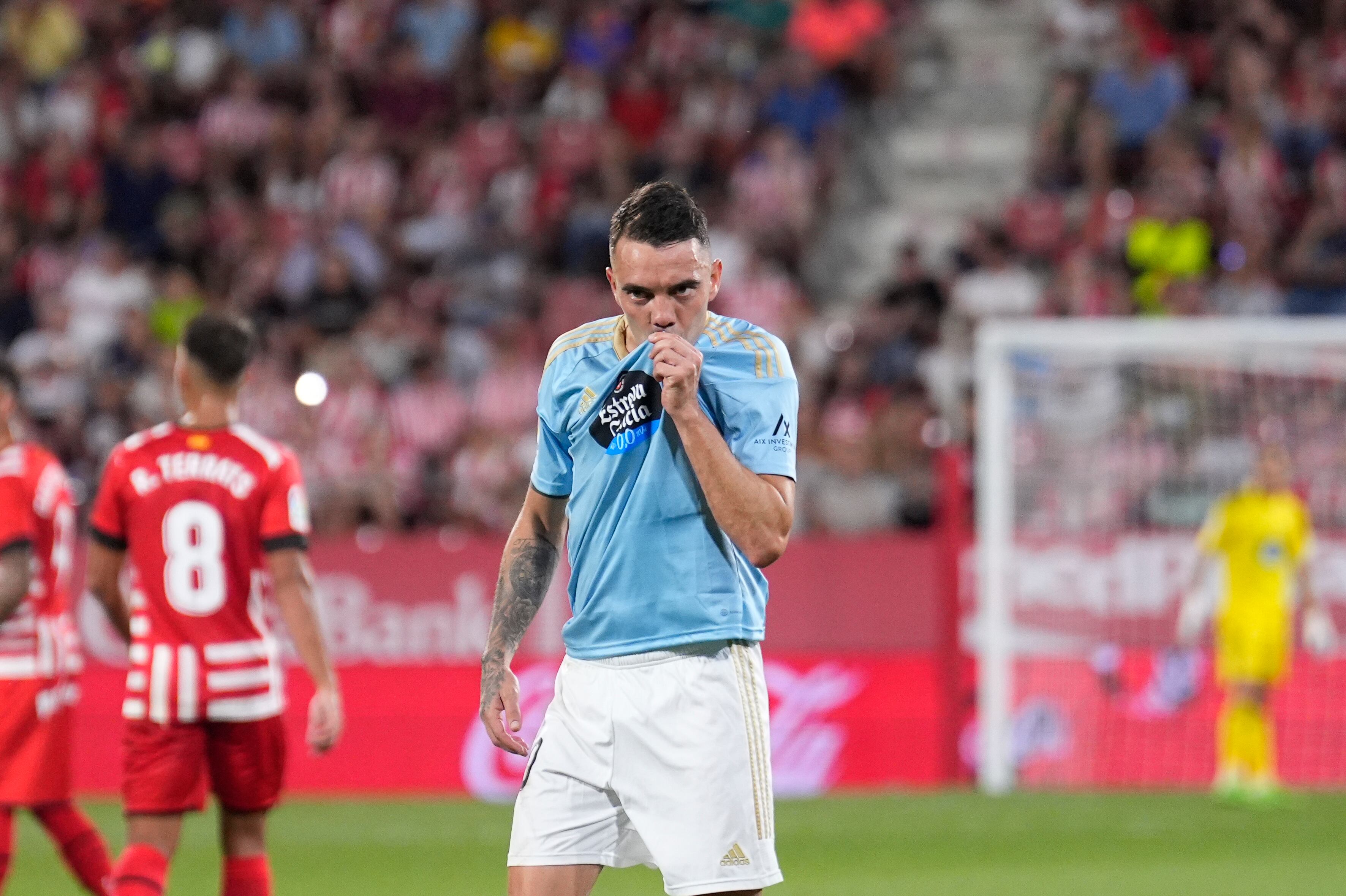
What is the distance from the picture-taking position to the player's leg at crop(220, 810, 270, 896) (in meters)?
5.64

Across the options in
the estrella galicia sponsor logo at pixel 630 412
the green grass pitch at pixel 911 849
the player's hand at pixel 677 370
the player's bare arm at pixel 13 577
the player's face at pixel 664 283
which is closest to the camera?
the player's hand at pixel 677 370

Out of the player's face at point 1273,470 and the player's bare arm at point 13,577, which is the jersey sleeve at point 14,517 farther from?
the player's face at point 1273,470

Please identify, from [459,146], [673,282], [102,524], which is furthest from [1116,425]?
[673,282]

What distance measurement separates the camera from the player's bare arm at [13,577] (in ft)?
20.2

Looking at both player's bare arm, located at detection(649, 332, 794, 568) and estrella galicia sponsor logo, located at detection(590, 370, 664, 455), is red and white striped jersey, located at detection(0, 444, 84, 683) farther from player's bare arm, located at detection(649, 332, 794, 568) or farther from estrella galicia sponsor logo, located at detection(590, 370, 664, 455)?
player's bare arm, located at detection(649, 332, 794, 568)

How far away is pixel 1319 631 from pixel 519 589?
7.97 metres

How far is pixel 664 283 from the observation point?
12.9 ft

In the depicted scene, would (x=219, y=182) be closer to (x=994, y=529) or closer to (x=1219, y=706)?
(x=994, y=529)

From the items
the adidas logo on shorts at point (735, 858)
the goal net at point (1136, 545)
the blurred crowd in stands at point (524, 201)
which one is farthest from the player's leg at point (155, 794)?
the blurred crowd in stands at point (524, 201)

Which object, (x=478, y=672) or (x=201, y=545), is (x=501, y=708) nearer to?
(x=201, y=545)

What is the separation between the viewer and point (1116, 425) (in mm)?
12398

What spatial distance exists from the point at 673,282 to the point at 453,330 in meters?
11.4

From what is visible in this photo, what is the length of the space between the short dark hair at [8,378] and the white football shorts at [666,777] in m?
3.21

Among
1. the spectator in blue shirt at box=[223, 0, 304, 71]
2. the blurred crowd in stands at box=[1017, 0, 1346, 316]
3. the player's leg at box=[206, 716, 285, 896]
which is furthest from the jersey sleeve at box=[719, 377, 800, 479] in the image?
the spectator in blue shirt at box=[223, 0, 304, 71]
